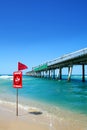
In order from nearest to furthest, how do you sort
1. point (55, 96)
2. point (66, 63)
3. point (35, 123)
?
point (35, 123) < point (55, 96) < point (66, 63)

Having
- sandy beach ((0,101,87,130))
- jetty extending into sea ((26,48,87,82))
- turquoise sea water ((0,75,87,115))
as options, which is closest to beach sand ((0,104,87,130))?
sandy beach ((0,101,87,130))

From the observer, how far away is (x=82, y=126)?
9.49 metres

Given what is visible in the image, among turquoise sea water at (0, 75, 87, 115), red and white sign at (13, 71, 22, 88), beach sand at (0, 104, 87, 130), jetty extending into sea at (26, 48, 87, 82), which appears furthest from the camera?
jetty extending into sea at (26, 48, 87, 82)

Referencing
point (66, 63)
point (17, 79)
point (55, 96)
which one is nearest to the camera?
point (17, 79)

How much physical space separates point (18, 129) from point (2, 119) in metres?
1.58

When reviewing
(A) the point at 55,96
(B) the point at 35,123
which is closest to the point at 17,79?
(B) the point at 35,123

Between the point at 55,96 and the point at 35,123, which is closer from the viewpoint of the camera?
the point at 35,123

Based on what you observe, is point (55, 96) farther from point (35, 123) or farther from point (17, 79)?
point (35, 123)

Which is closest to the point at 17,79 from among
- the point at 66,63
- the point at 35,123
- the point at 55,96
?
the point at 35,123

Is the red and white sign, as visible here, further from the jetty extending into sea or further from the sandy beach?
the jetty extending into sea

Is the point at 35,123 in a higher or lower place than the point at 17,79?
lower

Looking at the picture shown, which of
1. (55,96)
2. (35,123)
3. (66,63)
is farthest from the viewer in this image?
(66,63)

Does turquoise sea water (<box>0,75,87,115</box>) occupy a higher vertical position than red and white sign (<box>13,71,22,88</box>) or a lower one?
lower

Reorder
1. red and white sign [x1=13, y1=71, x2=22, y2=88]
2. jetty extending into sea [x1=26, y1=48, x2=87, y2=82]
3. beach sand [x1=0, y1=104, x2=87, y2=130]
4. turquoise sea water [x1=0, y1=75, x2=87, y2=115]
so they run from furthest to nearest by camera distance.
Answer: jetty extending into sea [x1=26, y1=48, x2=87, y2=82] < turquoise sea water [x1=0, y1=75, x2=87, y2=115] < red and white sign [x1=13, y1=71, x2=22, y2=88] < beach sand [x1=0, y1=104, x2=87, y2=130]
